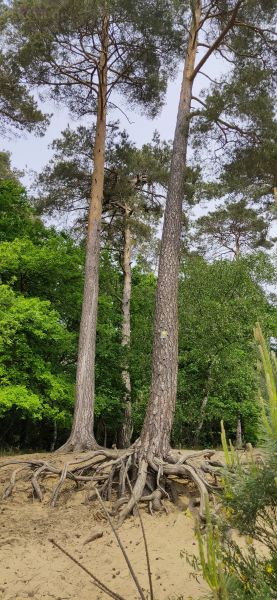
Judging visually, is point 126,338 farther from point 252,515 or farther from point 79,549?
point 252,515

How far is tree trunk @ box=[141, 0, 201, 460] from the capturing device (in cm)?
666

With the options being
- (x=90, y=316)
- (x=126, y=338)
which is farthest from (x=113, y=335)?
(x=90, y=316)

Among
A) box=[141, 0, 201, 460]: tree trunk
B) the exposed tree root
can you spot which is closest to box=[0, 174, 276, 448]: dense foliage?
box=[141, 0, 201, 460]: tree trunk

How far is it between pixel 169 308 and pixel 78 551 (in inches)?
149

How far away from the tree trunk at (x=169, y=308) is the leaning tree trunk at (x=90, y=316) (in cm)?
302

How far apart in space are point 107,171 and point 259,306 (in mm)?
6315

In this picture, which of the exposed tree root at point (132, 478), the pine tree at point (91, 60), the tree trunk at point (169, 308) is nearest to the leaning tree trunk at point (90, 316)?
the pine tree at point (91, 60)

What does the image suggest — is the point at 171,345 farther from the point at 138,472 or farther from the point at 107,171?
the point at 107,171

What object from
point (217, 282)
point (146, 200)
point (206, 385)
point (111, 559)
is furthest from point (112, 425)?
point (111, 559)

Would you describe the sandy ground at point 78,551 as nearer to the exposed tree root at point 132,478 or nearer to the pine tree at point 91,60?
the exposed tree root at point 132,478

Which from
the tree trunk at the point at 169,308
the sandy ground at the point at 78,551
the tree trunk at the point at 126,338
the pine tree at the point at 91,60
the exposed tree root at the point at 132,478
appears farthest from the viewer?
the tree trunk at the point at 126,338

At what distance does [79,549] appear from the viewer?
4.82 m

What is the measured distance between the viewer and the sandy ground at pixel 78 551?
3.93m

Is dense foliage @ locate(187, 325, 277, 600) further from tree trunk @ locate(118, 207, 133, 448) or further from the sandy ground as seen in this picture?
tree trunk @ locate(118, 207, 133, 448)
